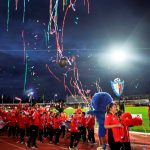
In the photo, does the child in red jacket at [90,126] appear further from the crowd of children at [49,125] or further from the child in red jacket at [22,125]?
the child in red jacket at [22,125]

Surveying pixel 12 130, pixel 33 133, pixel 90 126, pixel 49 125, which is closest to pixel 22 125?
pixel 49 125

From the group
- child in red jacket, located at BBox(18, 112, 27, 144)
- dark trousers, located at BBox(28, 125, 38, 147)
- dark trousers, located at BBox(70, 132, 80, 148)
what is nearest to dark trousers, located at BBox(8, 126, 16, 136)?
child in red jacket, located at BBox(18, 112, 27, 144)

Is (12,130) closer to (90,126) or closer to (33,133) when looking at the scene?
(90,126)

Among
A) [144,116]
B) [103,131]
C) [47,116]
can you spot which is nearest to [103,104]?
[103,131]

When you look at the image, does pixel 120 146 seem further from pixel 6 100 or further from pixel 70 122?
pixel 6 100

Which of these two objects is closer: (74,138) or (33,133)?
(74,138)

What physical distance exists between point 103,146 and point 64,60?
4737mm

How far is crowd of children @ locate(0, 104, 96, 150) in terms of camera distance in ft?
57.0

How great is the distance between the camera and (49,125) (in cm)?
2264

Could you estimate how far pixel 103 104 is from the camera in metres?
15.5

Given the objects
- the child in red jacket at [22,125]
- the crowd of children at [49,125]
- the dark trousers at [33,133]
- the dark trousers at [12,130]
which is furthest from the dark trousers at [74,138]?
the dark trousers at [12,130]

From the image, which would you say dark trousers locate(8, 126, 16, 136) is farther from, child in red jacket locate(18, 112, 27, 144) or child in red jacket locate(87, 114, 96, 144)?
child in red jacket locate(87, 114, 96, 144)

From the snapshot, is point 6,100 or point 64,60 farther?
point 6,100

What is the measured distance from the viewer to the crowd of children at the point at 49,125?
17.4 m
